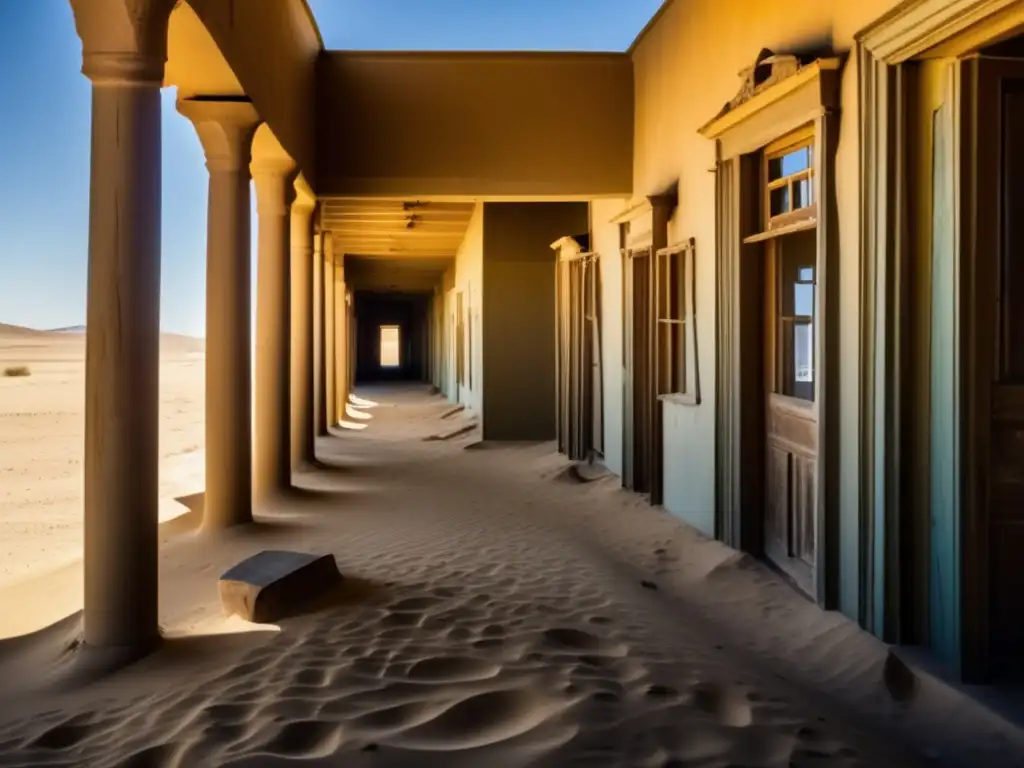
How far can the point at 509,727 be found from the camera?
Answer: 10.9 feet

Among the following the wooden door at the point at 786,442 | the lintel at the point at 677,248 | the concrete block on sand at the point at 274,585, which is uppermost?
the lintel at the point at 677,248

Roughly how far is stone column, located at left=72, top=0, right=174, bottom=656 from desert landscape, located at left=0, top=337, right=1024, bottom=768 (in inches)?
15.2

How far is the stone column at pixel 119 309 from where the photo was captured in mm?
4289

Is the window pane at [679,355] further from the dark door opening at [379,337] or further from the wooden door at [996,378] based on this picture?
the dark door opening at [379,337]

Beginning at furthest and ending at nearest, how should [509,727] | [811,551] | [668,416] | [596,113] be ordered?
[596,113]
[668,416]
[811,551]
[509,727]

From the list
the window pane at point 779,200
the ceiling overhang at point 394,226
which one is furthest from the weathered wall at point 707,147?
the ceiling overhang at point 394,226

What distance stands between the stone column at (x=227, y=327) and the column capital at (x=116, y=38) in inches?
112

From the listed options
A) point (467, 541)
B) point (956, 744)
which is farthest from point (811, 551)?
point (467, 541)

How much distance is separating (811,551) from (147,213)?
13.9 ft

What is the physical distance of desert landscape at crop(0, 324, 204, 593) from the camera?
24.6 feet

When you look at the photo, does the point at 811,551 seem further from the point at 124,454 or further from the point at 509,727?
the point at 124,454

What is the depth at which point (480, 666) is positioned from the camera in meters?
4.01

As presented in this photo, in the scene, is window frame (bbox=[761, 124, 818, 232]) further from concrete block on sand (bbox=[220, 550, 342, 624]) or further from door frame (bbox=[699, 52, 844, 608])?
concrete block on sand (bbox=[220, 550, 342, 624])

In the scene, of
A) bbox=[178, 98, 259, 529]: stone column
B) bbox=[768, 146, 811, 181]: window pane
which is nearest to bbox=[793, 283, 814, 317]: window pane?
bbox=[768, 146, 811, 181]: window pane
